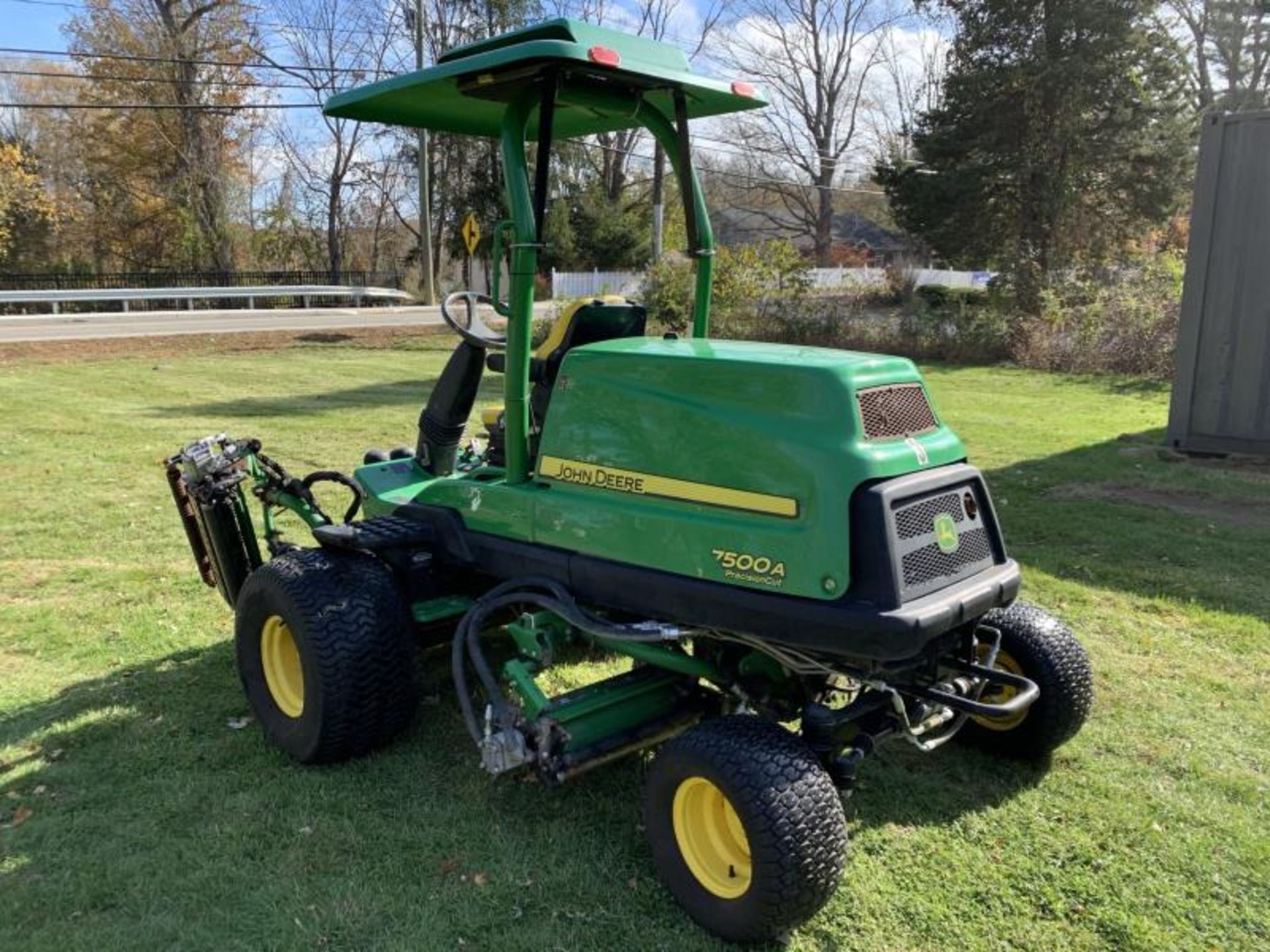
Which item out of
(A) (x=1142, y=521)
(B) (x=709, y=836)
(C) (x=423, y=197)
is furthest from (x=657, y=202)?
(B) (x=709, y=836)

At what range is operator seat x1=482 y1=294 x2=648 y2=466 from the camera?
3396mm

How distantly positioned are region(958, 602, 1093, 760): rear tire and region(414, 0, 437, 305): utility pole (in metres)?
23.3

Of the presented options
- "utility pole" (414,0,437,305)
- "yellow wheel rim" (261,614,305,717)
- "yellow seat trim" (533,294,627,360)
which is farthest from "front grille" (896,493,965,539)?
"utility pole" (414,0,437,305)

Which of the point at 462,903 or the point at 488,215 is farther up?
the point at 488,215

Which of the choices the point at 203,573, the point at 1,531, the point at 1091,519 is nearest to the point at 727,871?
the point at 203,573

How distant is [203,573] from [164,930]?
2072 mm

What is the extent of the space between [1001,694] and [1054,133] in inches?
899

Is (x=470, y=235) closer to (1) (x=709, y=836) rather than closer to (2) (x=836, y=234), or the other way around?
(1) (x=709, y=836)

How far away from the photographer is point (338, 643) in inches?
127

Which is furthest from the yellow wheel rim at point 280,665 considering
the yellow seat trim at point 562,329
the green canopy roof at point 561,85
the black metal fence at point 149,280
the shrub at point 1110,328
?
the black metal fence at point 149,280

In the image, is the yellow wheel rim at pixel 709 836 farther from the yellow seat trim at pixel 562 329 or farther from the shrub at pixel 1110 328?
the shrub at pixel 1110 328

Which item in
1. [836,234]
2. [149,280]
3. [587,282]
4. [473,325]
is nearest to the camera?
[473,325]

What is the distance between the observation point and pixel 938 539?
8.94 feet

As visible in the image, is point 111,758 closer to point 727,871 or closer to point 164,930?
point 164,930
